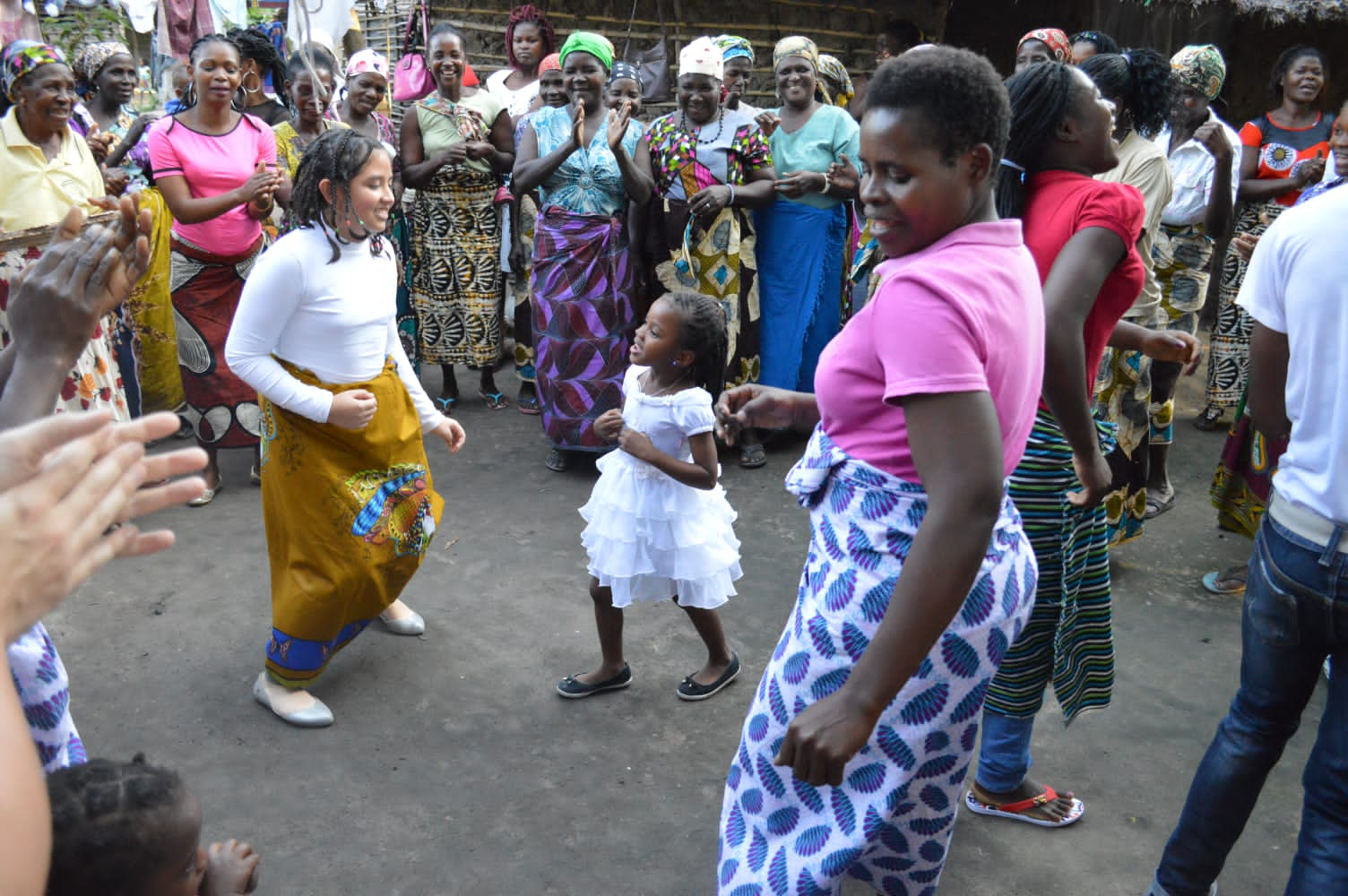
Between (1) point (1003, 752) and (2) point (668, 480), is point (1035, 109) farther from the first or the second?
(1) point (1003, 752)

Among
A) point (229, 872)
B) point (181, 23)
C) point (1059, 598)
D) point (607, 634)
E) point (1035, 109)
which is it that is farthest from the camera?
point (181, 23)

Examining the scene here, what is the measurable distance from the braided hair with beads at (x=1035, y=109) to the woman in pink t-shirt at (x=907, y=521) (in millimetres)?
818

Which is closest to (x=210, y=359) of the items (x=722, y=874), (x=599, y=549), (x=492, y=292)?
(x=492, y=292)

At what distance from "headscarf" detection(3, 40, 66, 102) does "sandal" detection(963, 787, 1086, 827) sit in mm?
4556

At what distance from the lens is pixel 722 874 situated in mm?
1769

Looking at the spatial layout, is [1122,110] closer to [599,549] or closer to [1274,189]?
[599,549]

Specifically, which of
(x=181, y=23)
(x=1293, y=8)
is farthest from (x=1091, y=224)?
(x=181, y=23)

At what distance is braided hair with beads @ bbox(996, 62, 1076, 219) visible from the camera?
89.2 inches

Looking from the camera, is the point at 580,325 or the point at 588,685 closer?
the point at 588,685

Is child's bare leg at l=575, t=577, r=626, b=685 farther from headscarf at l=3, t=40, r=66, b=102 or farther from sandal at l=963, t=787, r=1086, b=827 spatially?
headscarf at l=3, t=40, r=66, b=102

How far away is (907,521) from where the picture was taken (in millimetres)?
1546

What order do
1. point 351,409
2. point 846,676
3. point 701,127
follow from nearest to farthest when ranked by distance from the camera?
point 846,676 < point 351,409 < point 701,127

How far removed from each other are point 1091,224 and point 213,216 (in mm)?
3805

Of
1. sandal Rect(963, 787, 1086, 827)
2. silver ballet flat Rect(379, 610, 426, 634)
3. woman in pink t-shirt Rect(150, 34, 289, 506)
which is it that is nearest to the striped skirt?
sandal Rect(963, 787, 1086, 827)
